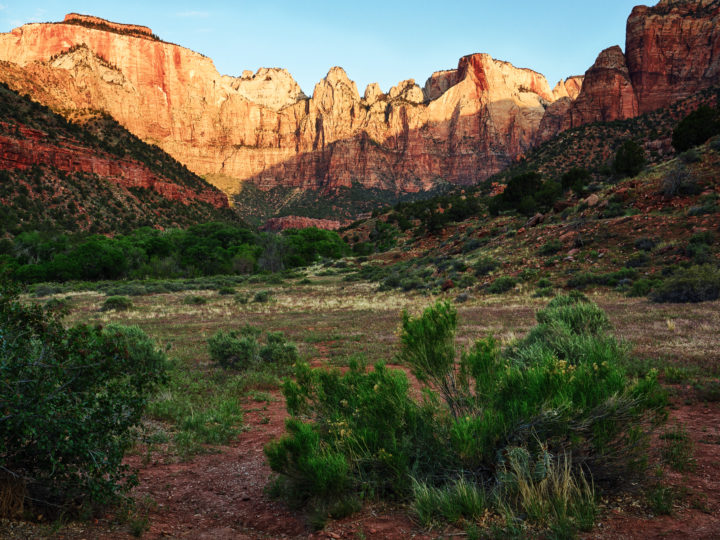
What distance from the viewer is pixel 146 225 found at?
2889 inches

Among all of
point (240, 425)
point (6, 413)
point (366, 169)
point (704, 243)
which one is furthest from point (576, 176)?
point (366, 169)

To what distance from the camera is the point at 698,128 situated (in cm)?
3750

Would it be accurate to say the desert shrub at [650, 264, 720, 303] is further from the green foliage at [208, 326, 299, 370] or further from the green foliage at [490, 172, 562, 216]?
the green foliage at [490, 172, 562, 216]

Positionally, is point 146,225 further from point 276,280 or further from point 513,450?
point 513,450

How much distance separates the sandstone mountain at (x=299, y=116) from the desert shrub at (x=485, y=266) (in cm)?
11641

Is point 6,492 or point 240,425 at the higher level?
point 6,492

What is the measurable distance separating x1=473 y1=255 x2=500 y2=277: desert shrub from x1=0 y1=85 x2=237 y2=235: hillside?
2411 inches

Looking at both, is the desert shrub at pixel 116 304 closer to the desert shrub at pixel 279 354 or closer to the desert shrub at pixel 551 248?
the desert shrub at pixel 279 354

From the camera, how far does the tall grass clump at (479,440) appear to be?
3.22 meters

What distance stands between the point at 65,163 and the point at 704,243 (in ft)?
273

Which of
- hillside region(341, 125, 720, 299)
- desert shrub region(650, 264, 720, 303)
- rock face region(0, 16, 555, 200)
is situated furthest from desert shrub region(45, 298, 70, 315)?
rock face region(0, 16, 555, 200)

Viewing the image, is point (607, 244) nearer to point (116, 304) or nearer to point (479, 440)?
point (479, 440)

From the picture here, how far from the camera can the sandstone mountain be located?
136m

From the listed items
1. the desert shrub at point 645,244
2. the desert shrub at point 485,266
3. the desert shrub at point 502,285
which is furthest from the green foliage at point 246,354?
the desert shrub at point 645,244
